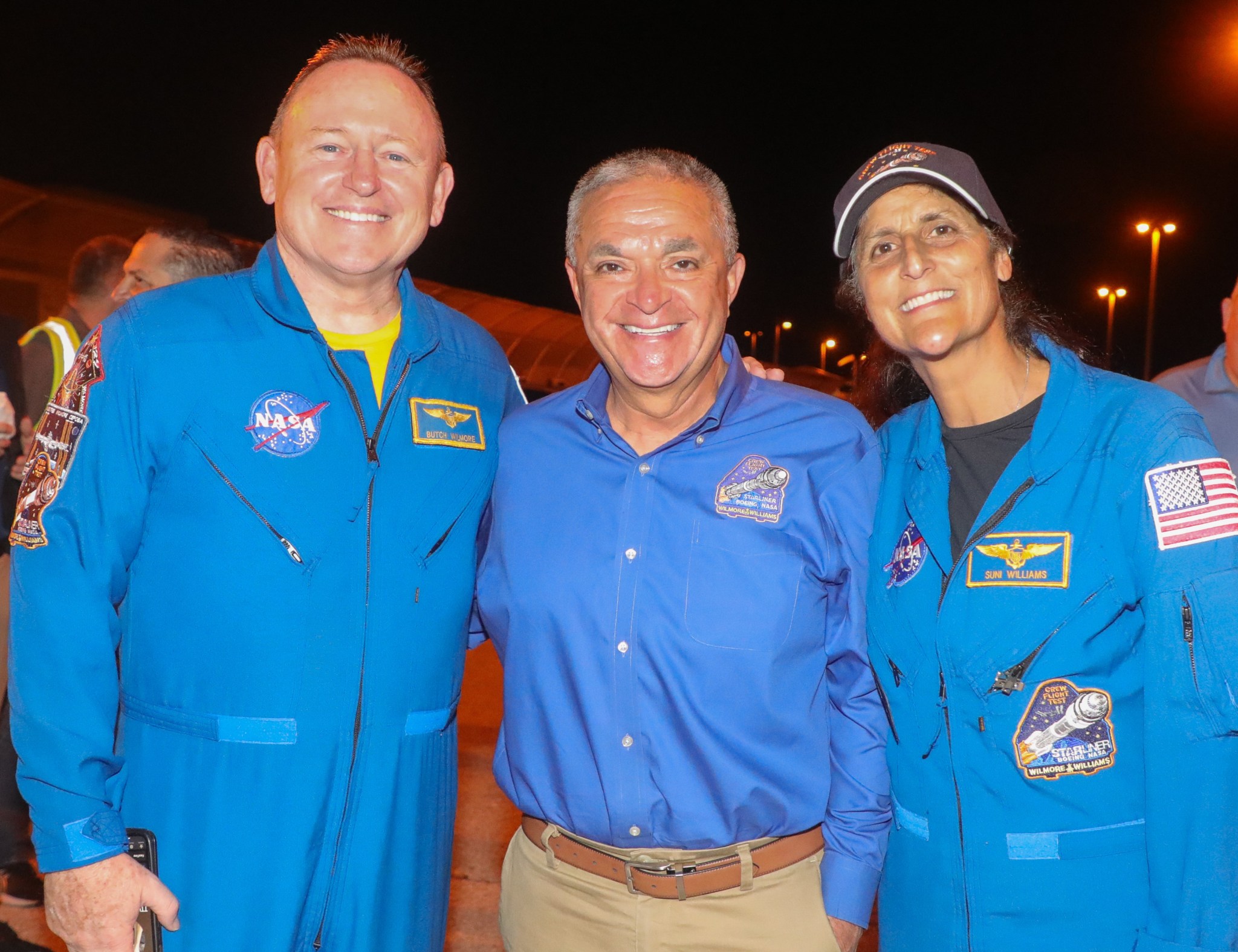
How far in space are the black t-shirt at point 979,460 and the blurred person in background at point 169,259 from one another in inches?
142

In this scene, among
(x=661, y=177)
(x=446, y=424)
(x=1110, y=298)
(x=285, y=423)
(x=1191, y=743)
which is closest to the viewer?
(x=1191, y=743)

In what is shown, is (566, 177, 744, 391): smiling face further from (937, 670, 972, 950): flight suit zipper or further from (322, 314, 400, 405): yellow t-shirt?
(937, 670, 972, 950): flight suit zipper

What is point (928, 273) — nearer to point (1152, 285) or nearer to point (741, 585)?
point (741, 585)

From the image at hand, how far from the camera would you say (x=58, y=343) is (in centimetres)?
447

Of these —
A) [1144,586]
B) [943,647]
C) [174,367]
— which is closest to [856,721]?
[943,647]

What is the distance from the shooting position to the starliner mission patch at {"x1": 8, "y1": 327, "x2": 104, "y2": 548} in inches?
87.7

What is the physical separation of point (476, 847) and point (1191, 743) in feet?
12.7

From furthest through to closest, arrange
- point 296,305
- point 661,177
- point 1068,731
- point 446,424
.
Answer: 1. point 661,177
2. point 446,424
3. point 296,305
4. point 1068,731

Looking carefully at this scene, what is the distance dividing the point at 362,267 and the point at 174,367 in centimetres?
51

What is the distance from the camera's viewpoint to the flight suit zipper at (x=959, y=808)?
7.14 ft

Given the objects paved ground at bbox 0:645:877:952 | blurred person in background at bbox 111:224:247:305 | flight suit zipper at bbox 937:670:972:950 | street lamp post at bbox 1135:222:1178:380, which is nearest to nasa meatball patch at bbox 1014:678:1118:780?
flight suit zipper at bbox 937:670:972:950

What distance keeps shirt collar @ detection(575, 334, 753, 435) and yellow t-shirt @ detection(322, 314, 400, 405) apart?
1.77 ft

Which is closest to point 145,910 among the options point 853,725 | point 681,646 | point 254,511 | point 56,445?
point 254,511

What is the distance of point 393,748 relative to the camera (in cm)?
241
